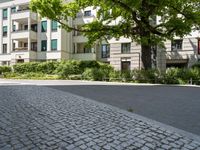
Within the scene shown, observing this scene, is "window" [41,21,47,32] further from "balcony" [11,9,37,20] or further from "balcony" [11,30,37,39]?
"balcony" [11,9,37,20]

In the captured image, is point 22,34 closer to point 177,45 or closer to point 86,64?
point 86,64

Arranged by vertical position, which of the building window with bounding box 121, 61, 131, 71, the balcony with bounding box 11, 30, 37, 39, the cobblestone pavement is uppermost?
the balcony with bounding box 11, 30, 37, 39

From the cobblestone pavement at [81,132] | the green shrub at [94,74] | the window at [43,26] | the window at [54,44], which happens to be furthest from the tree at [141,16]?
the window at [43,26]

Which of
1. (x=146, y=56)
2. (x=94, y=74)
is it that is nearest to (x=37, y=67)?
(x=94, y=74)

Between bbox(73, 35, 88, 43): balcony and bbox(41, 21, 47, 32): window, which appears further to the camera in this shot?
bbox(41, 21, 47, 32): window

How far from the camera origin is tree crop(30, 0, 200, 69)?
79.8 feet

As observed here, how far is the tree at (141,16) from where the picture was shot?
79.8 ft

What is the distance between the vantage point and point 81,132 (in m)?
6.45

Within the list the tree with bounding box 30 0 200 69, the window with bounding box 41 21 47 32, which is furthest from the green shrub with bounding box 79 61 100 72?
the window with bounding box 41 21 47 32

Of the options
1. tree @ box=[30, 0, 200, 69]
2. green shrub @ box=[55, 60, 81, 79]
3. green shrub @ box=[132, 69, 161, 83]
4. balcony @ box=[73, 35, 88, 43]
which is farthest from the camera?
balcony @ box=[73, 35, 88, 43]

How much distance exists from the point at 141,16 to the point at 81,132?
764 inches

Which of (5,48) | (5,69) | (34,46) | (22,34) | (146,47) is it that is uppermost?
(22,34)

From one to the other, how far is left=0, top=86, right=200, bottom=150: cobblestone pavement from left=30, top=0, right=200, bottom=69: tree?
16.9 m

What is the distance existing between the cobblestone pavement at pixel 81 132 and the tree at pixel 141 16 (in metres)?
16.9
